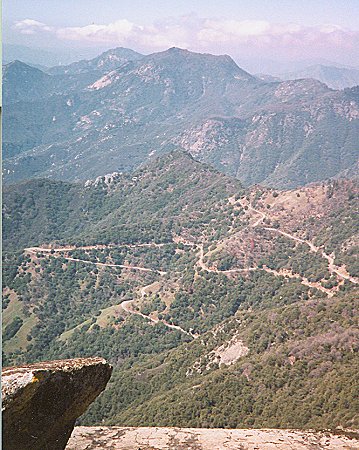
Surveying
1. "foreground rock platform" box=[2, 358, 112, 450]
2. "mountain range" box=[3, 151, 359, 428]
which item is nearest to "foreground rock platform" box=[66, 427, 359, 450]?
"foreground rock platform" box=[2, 358, 112, 450]

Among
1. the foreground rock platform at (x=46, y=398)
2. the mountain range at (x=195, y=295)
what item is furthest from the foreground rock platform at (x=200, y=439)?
the mountain range at (x=195, y=295)

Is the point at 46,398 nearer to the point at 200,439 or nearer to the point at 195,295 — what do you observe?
the point at 200,439

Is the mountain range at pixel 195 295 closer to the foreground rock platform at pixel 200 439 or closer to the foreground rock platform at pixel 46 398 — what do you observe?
the foreground rock platform at pixel 200 439

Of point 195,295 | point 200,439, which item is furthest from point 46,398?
point 195,295

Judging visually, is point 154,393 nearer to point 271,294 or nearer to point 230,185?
point 271,294

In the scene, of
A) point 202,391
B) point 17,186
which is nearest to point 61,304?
point 202,391

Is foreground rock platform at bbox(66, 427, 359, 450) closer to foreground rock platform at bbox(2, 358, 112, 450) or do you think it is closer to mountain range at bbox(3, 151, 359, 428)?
foreground rock platform at bbox(2, 358, 112, 450)
